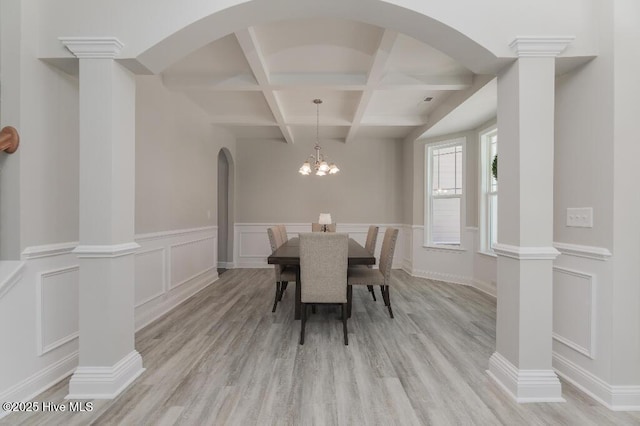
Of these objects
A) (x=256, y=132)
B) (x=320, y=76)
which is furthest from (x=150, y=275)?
(x=256, y=132)

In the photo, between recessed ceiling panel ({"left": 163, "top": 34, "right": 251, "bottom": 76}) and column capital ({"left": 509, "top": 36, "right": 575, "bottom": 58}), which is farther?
recessed ceiling panel ({"left": 163, "top": 34, "right": 251, "bottom": 76})

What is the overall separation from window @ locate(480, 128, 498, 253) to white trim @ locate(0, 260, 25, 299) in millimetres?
4984

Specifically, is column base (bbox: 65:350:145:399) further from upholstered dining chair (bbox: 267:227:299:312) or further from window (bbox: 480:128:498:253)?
window (bbox: 480:128:498:253)

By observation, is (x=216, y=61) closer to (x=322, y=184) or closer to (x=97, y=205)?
(x=97, y=205)

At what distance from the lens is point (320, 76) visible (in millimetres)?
3479

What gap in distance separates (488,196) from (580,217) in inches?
103

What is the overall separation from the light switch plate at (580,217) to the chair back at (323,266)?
1.58 meters

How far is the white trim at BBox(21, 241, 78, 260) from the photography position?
6.23 feet

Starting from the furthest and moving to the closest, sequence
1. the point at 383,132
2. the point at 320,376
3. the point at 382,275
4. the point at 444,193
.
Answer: the point at 383,132 → the point at 444,193 → the point at 382,275 → the point at 320,376

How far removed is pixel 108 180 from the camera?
196 centimetres

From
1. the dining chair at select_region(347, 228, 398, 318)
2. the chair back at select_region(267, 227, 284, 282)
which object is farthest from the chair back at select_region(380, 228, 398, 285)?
the chair back at select_region(267, 227, 284, 282)

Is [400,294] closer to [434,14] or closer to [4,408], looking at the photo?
[434,14]

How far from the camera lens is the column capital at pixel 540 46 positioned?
6.26ft

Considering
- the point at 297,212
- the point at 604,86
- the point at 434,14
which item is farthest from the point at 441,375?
the point at 297,212
